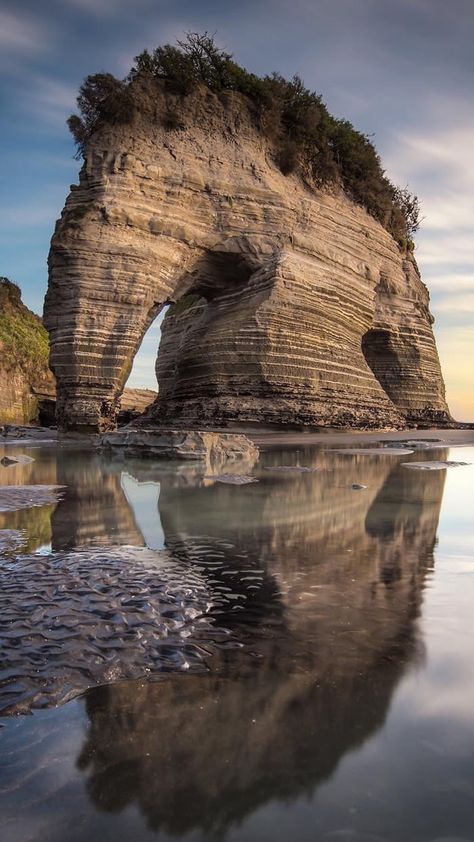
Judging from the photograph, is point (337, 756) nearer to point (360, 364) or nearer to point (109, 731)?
point (109, 731)

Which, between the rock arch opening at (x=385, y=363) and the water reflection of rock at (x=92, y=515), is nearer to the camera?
the water reflection of rock at (x=92, y=515)

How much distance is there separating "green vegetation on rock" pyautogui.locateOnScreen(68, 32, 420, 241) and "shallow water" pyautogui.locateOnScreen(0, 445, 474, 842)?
15.8 meters

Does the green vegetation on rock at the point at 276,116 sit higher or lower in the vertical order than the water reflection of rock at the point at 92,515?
higher

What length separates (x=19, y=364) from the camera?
96.5ft

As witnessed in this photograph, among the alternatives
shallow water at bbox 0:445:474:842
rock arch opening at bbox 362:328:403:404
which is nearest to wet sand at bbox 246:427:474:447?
rock arch opening at bbox 362:328:403:404

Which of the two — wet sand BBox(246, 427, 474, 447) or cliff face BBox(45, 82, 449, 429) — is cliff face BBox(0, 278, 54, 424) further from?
wet sand BBox(246, 427, 474, 447)

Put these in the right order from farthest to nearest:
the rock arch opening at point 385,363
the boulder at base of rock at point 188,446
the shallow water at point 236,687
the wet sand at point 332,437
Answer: the rock arch opening at point 385,363, the wet sand at point 332,437, the boulder at base of rock at point 188,446, the shallow water at point 236,687

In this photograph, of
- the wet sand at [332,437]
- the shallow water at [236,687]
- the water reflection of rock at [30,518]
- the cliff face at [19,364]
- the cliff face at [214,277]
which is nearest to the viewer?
the shallow water at [236,687]

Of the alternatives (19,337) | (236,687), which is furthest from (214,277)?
(236,687)

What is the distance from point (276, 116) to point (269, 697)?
20591mm

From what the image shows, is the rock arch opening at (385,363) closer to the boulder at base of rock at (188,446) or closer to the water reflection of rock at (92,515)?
the boulder at base of rock at (188,446)

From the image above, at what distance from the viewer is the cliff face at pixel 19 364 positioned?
2828cm

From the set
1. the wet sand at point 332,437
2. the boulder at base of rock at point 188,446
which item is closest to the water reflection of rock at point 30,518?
Result: the boulder at base of rock at point 188,446

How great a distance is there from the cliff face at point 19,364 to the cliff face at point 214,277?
11.5 m
